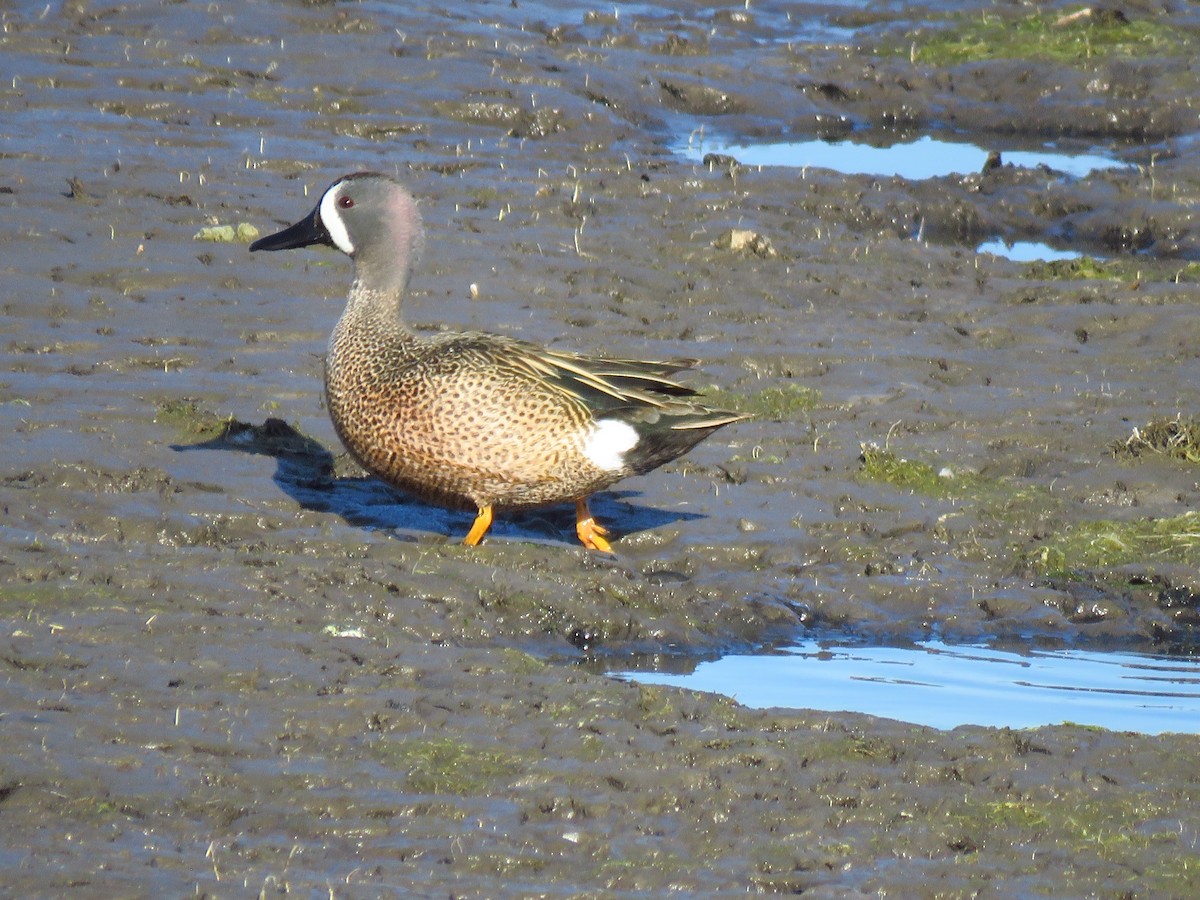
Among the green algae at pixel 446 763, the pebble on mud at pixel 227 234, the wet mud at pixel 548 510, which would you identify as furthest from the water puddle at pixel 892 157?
the green algae at pixel 446 763

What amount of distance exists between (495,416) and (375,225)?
44.4 inches

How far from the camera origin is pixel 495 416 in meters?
6.31

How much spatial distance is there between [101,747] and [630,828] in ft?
4.23

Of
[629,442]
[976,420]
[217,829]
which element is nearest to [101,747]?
[217,829]

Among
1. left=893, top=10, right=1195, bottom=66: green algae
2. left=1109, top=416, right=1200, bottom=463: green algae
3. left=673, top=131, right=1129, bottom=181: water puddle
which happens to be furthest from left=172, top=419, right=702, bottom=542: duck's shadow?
left=893, top=10, right=1195, bottom=66: green algae

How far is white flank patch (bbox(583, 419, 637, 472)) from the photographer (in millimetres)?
6426

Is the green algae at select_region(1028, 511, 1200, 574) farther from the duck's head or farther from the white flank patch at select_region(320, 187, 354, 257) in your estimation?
the white flank patch at select_region(320, 187, 354, 257)

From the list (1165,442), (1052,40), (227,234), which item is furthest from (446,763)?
(1052,40)

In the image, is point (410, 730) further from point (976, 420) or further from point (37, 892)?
point (976, 420)

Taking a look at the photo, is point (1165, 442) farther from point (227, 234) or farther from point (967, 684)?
point (227, 234)

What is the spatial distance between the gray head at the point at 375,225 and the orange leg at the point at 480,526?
3.26 feet

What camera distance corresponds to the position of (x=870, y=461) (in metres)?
7.62

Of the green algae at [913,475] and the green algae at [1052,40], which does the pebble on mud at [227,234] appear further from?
the green algae at [1052,40]

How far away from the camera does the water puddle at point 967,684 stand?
5.65 m
